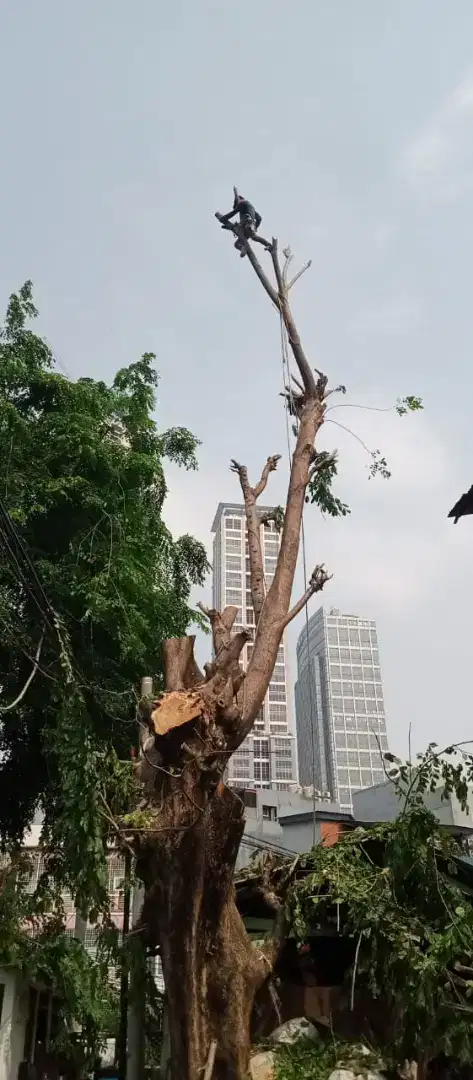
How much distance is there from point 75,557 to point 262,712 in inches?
1921

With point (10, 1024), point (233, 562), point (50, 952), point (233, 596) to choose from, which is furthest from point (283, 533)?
point (233, 596)

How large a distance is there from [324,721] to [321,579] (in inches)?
1751

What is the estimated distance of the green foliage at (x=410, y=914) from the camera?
557 centimetres

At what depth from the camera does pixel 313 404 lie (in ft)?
26.0

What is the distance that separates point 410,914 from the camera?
6309 millimetres

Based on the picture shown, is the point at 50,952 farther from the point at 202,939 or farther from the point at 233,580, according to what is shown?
the point at 233,580

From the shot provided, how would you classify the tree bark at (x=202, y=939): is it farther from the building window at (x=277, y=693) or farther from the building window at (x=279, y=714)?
the building window at (x=279, y=714)

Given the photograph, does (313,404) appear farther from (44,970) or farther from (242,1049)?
(44,970)

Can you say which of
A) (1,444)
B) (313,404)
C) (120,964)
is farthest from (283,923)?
(1,444)

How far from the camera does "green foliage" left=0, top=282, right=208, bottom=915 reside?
9.13m

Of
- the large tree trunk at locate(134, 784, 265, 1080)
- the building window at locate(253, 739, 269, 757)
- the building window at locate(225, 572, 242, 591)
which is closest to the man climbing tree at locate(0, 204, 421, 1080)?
the large tree trunk at locate(134, 784, 265, 1080)

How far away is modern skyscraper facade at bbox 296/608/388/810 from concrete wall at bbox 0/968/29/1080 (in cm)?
4047

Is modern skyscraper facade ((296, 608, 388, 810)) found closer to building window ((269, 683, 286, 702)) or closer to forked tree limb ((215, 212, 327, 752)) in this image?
building window ((269, 683, 286, 702))

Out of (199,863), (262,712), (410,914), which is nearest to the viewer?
(199,863)
